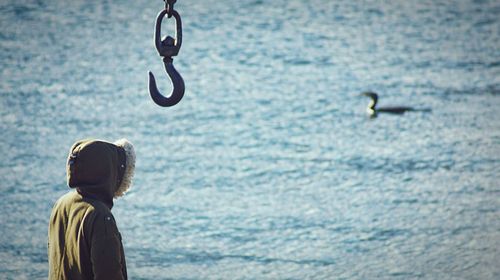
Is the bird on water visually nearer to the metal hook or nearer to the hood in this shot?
the metal hook

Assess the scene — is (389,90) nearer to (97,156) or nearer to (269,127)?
(269,127)

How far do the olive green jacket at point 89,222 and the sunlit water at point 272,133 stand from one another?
99.0 inches

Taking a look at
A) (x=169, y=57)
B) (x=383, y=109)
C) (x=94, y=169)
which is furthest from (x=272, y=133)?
(x=94, y=169)

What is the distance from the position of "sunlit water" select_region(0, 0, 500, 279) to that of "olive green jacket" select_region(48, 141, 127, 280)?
2.51m

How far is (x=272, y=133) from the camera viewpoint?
10.6 meters

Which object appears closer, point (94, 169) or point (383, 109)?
point (94, 169)

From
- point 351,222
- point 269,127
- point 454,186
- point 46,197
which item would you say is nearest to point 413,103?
point 269,127

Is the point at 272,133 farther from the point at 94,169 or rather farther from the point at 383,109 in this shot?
the point at 94,169

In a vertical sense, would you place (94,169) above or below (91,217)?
above

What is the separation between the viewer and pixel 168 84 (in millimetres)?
12102

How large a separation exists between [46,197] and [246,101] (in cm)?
324

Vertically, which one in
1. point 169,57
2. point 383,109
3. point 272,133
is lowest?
point 272,133

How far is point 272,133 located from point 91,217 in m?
5.94

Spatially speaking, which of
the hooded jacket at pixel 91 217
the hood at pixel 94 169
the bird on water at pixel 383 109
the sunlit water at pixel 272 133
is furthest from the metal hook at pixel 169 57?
the bird on water at pixel 383 109
